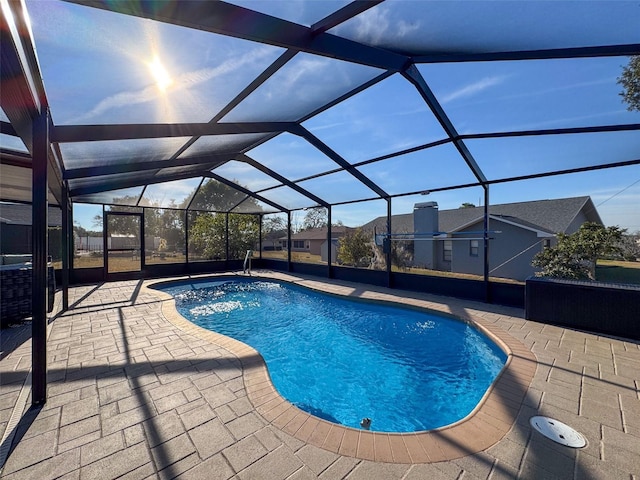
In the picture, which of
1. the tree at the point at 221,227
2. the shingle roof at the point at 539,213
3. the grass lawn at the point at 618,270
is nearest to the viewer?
the grass lawn at the point at 618,270

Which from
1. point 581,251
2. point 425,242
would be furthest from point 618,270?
point 581,251

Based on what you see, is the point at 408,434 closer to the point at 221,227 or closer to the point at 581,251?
the point at 581,251

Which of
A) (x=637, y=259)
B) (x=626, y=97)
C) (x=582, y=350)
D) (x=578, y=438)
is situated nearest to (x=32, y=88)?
(x=578, y=438)

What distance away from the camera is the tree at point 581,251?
6840 mm

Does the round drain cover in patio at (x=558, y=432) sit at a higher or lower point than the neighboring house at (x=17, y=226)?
lower

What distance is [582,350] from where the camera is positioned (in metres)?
3.73

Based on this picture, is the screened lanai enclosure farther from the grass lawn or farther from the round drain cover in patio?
the grass lawn

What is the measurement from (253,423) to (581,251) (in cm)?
867

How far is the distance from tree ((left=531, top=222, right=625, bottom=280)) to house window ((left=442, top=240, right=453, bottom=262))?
234 inches

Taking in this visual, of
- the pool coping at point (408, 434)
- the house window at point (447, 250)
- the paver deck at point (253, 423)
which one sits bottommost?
the pool coping at point (408, 434)

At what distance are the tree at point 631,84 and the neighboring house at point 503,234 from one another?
671 centimetres

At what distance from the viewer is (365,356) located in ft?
15.4

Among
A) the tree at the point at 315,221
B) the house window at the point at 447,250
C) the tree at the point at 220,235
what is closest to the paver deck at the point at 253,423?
the tree at the point at 220,235

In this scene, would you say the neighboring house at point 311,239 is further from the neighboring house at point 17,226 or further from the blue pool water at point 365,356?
the blue pool water at point 365,356
